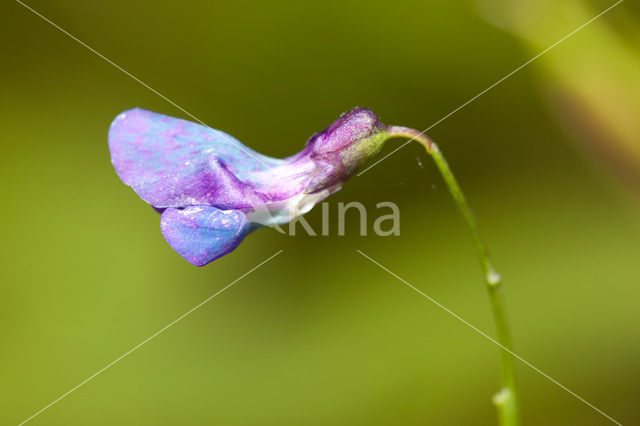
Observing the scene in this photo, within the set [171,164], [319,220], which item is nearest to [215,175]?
[171,164]

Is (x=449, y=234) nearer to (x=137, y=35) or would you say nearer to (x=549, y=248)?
(x=549, y=248)

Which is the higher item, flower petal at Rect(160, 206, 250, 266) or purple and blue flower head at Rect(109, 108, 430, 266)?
purple and blue flower head at Rect(109, 108, 430, 266)

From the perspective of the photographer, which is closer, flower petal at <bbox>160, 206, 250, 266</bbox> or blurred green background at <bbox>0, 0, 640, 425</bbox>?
flower petal at <bbox>160, 206, 250, 266</bbox>

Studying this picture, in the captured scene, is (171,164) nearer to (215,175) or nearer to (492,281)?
(215,175)

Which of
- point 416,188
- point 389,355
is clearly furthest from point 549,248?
point 389,355

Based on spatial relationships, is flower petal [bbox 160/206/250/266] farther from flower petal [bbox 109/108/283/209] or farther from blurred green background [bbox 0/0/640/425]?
blurred green background [bbox 0/0/640/425]

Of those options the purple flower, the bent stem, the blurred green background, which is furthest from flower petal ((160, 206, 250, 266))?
the blurred green background
